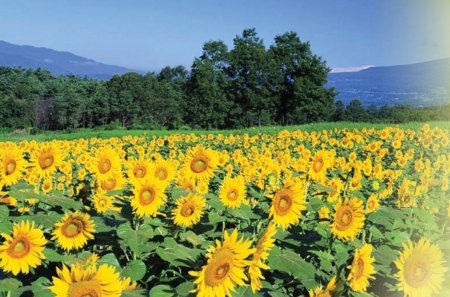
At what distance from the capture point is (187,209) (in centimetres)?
230

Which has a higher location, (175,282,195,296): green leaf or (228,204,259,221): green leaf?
(228,204,259,221): green leaf

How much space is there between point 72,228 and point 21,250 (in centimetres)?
30

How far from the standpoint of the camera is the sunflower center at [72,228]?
216cm

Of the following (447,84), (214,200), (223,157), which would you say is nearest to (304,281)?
(214,200)

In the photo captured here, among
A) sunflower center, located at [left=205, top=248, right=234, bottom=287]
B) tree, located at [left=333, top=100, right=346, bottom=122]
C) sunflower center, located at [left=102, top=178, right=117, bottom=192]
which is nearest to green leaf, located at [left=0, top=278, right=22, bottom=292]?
sunflower center, located at [left=205, top=248, right=234, bottom=287]

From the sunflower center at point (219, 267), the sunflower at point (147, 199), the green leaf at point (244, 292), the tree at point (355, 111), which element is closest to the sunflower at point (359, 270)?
the green leaf at point (244, 292)

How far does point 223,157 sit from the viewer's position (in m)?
5.19

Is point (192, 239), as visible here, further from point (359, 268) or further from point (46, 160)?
point (46, 160)

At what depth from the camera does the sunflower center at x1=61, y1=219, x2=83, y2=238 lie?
7.10 ft

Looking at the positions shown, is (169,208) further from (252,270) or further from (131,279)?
(252,270)

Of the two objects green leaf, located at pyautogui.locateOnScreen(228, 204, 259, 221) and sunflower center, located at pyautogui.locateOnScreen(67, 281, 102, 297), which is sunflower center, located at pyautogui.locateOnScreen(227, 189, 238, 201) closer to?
green leaf, located at pyautogui.locateOnScreen(228, 204, 259, 221)

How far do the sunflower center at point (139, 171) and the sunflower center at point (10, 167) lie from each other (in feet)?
2.23

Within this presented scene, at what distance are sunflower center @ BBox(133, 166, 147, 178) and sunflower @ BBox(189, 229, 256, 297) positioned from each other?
4.19 ft

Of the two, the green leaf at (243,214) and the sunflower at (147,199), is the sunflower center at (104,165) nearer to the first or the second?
the sunflower at (147,199)
